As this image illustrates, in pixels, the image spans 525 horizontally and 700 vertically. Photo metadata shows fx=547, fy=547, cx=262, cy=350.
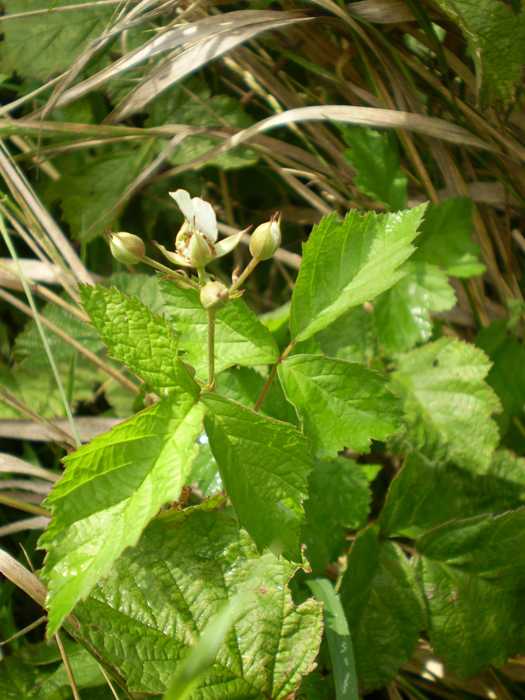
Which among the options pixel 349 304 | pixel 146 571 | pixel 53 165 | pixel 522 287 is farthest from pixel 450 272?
pixel 53 165

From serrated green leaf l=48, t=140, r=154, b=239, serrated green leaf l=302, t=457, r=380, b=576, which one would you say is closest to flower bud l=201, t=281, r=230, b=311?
serrated green leaf l=302, t=457, r=380, b=576

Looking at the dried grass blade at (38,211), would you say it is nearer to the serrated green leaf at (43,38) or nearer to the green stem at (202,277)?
the serrated green leaf at (43,38)

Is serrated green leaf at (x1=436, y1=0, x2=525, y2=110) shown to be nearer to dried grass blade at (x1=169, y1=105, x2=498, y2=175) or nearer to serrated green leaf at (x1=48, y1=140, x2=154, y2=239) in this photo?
dried grass blade at (x1=169, y1=105, x2=498, y2=175)

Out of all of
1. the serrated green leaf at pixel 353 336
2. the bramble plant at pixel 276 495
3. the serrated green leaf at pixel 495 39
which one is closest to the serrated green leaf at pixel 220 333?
the bramble plant at pixel 276 495

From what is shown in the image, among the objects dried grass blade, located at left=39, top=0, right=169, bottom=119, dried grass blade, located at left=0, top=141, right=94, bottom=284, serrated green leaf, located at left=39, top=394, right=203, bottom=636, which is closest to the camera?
serrated green leaf, located at left=39, top=394, right=203, bottom=636

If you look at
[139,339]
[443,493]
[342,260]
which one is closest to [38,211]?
[139,339]

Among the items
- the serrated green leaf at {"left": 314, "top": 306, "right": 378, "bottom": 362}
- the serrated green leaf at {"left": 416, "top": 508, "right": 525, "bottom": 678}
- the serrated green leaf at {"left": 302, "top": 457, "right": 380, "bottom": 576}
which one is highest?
the serrated green leaf at {"left": 314, "top": 306, "right": 378, "bottom": 362}

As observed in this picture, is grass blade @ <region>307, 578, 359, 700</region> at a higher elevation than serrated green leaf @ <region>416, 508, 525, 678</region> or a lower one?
higher
